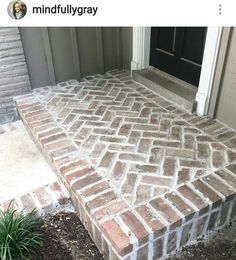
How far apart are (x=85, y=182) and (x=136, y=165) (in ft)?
1.24

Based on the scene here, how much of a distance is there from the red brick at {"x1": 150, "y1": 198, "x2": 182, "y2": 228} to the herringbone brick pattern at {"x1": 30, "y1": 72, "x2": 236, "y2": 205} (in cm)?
7

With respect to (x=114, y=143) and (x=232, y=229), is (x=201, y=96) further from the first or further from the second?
(x=232, y=229)

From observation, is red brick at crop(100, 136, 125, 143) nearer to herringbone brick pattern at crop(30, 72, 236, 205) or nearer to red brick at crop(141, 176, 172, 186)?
herringbone brick pattern at crop(30, 72, 236, 205)

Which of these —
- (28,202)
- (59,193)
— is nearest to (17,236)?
(28,202)

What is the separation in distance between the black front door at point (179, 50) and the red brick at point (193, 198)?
1.35 m

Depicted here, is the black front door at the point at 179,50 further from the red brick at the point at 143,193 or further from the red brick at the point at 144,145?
the red brick at the point at 143,193

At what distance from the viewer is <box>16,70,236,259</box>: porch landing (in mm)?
1612

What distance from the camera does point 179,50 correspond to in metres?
2.88

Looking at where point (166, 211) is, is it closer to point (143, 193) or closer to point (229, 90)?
point (143, 193)

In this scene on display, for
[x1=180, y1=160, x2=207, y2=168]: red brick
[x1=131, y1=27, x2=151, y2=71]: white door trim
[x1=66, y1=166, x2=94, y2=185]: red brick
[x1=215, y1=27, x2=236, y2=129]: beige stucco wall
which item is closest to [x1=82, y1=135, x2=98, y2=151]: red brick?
[x1=66, y1=166, x2=94, y2=185]: red brick

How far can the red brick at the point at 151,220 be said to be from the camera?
1546 millimetres

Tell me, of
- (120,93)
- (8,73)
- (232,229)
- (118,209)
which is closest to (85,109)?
(120,93)
